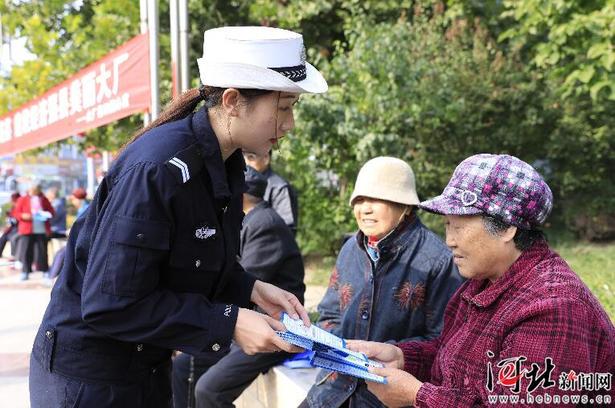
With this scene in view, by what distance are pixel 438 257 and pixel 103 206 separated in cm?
159

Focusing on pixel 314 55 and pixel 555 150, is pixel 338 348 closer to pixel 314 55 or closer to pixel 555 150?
pixel 314 55

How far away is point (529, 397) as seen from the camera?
1.74 m

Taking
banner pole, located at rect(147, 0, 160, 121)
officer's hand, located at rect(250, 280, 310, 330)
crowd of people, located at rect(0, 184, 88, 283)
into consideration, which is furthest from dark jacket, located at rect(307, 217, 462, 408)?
crowd of people, located at rect(0, 184, 88, 283)

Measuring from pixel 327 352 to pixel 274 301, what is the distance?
1.19ft

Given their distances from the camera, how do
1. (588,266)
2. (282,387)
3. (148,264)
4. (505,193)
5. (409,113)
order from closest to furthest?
(148,264), (505,193), (282,387), (409,113), (588,266)

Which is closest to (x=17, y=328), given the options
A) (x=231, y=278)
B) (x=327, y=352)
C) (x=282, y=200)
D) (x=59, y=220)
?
(x=282, y=200)

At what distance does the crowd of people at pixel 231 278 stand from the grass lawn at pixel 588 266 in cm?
359

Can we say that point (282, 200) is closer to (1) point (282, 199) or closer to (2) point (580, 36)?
(1) point (282, 199)

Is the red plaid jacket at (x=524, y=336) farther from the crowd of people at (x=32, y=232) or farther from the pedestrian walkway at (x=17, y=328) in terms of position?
the crowd of people at (x=32, y=232)

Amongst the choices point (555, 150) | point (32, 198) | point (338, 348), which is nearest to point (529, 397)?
point (338, 348)

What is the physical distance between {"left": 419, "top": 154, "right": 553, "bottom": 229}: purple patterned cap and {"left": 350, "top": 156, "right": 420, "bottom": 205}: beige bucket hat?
1.00m

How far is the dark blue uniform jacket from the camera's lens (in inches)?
66.1

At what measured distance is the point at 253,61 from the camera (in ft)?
6.11

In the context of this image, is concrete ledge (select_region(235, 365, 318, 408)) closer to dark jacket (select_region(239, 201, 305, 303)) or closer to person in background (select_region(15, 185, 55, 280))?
dark jacket (select_region(239, 201, 305, 303))
